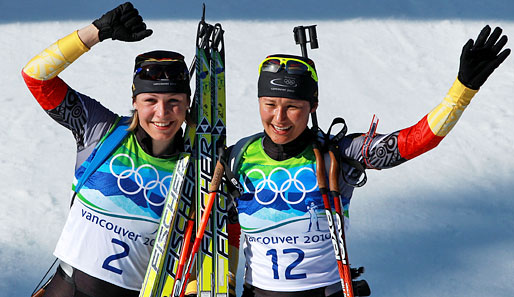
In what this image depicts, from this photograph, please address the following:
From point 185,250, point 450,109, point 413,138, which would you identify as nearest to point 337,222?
point 413,138

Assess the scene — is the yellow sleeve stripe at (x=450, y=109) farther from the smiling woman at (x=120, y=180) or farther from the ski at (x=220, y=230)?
the smiling woman at (x=120, y=180)

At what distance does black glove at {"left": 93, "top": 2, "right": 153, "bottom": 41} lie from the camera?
13.3 feet

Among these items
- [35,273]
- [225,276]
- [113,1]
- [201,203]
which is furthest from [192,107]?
[113,1]

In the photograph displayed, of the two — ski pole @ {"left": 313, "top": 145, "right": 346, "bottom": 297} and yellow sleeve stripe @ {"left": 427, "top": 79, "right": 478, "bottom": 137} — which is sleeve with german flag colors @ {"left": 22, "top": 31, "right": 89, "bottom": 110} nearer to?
ski pole @ {"left": 313, "top": 145, "right": 346, "bottom": 297}

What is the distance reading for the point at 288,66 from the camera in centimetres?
419

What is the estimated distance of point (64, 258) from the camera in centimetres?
425

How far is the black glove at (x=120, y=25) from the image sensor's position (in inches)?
159

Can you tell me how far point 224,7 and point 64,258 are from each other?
733cm

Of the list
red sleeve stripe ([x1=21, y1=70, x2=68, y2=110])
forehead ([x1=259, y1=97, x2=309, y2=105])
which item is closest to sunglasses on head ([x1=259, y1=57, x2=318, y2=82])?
forehead ([x1=259, y1=97, x2=309, y2=105])

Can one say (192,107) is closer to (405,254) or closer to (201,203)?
(201,203)

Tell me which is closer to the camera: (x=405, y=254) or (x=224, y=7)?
(x=405, y=254)

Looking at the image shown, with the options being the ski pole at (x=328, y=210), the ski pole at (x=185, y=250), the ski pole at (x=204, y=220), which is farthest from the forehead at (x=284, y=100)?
the ski pole at (x=185, y=250)

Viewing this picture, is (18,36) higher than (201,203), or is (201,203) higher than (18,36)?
(18,36)

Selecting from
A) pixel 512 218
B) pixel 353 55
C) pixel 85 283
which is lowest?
pixel 85 283
